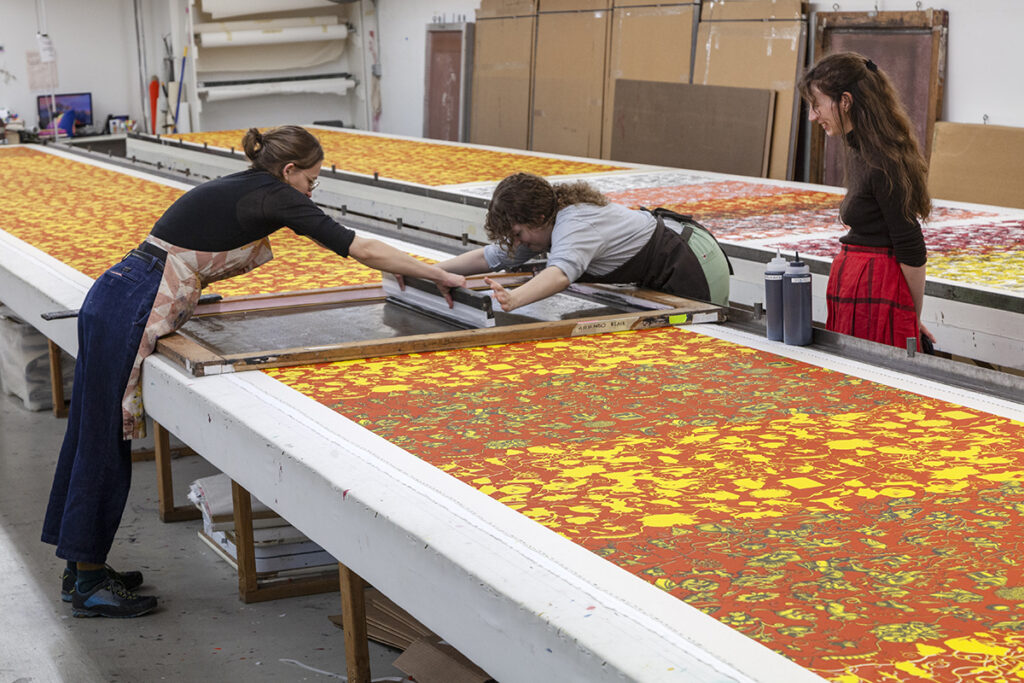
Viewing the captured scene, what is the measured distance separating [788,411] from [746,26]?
4982 millimetres

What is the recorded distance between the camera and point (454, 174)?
6219mm

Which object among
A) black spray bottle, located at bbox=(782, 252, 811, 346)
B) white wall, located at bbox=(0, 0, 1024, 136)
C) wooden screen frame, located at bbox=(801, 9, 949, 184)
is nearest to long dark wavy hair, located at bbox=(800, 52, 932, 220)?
black spray bottle, located at bbox=(782, 252, 811, 346)

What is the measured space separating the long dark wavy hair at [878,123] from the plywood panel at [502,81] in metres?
6.20

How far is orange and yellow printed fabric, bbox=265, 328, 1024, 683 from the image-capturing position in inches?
55.0

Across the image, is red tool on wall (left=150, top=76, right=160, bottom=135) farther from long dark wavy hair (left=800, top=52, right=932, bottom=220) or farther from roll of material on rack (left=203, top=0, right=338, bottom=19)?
long dark wavy hair (left=800, top=52, right=932, bottom=220)

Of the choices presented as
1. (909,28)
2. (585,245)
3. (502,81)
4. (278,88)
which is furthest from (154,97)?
(585,245)

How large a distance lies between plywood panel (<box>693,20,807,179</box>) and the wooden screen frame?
0.12 metres

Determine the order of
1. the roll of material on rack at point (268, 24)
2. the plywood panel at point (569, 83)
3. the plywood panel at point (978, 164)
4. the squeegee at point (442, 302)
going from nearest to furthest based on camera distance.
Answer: the squeegee at point (442, 302) < the plywood panel at point (978, 164) < the plywood panel at point (569, 83) < the roll of material on rack at point (268, 24)

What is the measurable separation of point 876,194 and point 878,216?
4.1 inches

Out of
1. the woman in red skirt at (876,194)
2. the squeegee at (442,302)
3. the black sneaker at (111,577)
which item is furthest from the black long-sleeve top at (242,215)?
the woman in red skirt at (876,194)

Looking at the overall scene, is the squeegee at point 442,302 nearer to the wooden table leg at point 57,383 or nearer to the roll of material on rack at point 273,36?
the wooden table leg at point 57,383

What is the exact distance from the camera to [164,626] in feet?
9.16

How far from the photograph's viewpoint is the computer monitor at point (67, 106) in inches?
431

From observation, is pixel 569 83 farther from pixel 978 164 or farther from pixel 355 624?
pixel 355 624
